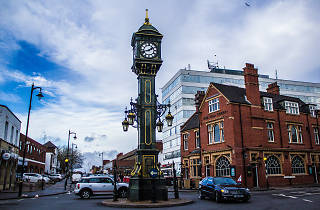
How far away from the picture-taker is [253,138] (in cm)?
3066

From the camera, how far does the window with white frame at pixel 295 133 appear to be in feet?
111

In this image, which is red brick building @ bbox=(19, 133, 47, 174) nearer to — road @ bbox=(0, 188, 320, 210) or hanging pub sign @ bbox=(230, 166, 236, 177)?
road @ bbox=(0, 188, 320, 210)

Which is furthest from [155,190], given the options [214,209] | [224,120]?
[224,120]

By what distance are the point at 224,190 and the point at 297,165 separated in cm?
2162

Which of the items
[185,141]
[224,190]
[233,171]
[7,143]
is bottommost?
[224,190]

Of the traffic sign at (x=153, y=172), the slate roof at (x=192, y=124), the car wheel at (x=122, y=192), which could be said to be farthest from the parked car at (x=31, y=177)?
the traffic sign at (x=153, y=172)

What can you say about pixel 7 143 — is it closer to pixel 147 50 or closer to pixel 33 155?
pixel 147 50

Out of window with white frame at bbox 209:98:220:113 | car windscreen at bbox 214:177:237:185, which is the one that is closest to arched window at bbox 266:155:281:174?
window with white frame at bbox 209:98:220:113

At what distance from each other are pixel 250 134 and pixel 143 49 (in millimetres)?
17915

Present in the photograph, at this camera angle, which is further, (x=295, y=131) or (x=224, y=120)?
(x=295, y=131)

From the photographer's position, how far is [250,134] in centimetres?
3059

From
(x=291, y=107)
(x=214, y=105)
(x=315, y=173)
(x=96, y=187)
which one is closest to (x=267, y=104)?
(x=291, y=107)

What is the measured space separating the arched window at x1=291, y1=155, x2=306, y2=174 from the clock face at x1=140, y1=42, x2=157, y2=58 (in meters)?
24.0

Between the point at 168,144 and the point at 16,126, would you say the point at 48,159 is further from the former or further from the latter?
the point at 16,126
